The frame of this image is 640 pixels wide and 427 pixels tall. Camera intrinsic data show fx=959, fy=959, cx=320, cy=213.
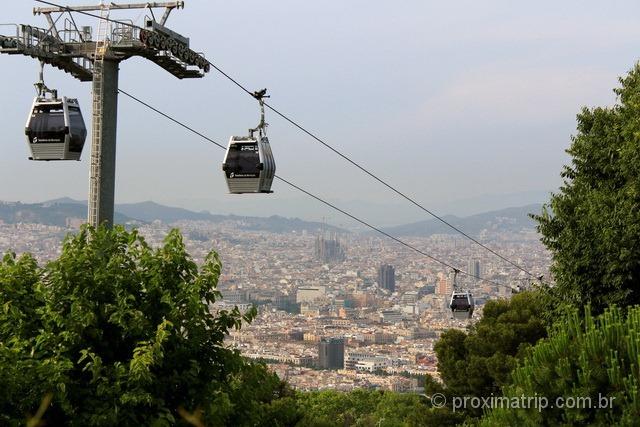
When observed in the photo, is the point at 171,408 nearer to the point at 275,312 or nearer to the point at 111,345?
the point at 111,345

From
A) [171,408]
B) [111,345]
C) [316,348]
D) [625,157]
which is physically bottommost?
[316,348]

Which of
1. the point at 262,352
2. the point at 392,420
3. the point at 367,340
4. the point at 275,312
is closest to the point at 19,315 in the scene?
the point at 392,420

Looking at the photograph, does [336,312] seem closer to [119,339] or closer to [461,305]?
[461,305]

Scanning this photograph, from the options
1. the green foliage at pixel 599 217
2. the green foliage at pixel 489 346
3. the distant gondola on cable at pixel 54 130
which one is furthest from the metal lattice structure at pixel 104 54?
the green foliage at pixel 489 346

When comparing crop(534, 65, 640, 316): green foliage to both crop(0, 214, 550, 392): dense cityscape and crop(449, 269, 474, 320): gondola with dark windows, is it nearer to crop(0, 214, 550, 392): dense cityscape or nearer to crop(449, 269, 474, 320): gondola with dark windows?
crop(449, 269, 474, 320): gondola with dark windows

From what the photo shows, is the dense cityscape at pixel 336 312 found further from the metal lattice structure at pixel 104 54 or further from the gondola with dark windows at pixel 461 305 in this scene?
the metal lattice structure at pixel 104 54

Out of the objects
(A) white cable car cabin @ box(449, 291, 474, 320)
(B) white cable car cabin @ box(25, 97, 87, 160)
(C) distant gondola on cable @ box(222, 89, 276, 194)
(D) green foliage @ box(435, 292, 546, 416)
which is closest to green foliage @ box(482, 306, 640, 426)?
(C) distant gondola on cable @ box(222, 89, 276, 194)
